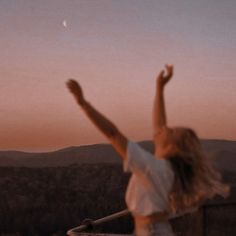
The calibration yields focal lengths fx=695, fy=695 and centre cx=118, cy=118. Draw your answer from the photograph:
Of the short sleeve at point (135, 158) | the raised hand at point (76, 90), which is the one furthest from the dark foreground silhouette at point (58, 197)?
the raised hand at point (76, 90)

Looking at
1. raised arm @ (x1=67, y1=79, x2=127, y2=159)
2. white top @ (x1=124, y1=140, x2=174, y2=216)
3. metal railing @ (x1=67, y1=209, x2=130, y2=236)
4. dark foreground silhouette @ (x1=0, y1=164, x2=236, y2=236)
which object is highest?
raised arm @ (x1=67, y1=79, x2=127, y2=159)

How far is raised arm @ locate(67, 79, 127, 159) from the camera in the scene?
3.23 m

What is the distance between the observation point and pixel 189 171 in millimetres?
A: 3572

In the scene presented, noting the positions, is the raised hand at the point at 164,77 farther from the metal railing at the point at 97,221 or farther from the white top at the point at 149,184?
the metal railing at the point at 97,221

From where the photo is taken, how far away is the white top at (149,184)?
3.31 meters

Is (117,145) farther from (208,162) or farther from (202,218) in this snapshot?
(202,218)

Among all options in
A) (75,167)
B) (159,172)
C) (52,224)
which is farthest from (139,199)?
(75,167)

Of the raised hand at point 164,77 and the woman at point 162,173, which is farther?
the raised hand at point 164,77

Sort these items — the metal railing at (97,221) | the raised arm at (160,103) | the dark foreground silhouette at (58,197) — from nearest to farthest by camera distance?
1. the raised arm at (160,103)
2. the metal railing at (97,221)
3. the dark foreground silhouette at (58,197)

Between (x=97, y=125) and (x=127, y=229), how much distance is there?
1924 centimetres

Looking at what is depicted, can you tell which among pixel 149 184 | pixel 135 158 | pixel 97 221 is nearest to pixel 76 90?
pixel 135 158

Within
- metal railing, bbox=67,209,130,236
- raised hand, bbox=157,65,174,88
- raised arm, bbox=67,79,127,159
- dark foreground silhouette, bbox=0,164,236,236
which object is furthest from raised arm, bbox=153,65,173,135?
dark foreground silhouette, bbox=0,164,236,236

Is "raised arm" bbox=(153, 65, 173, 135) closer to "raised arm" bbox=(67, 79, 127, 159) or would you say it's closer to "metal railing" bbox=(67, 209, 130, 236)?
"raised arm" bbox=(67, 79, 127, 159)

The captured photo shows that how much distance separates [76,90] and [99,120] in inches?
6.9
